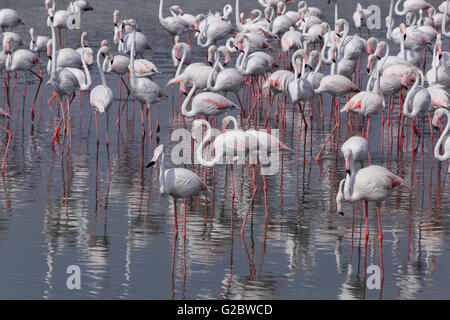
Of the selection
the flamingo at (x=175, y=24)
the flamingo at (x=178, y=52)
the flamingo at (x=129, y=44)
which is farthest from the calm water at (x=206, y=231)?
the flamingo at (x=175, y=24)

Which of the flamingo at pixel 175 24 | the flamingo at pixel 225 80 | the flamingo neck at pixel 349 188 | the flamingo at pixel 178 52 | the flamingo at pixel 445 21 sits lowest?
the flamingo neck at pixel 349 188

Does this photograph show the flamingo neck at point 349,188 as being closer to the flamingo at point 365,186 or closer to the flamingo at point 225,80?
the flamingo at point 365,186

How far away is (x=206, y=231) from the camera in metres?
9.16

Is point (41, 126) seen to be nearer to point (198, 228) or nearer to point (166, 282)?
point (198, 228)

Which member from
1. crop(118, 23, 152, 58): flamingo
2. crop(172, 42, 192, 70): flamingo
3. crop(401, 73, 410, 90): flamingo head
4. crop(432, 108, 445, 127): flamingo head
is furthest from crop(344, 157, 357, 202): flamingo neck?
crop(118, 23, 152, 58): flamingo

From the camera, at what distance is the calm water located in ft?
25.0

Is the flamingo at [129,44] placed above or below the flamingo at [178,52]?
above

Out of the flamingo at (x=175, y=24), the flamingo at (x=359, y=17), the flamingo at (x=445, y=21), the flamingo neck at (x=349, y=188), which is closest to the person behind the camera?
the flamingo neck at (x=349, y=188)

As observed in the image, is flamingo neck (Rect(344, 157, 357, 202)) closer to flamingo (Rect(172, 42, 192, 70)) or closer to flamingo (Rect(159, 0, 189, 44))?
flamingo (Rect(172, 42, 192, 70))

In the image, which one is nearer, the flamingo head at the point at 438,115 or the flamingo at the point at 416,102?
the flamingo head at the point at 438,115

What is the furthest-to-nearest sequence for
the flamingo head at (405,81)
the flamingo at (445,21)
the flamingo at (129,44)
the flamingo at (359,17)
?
the flamingo at (359,17), the flamingo at (445,21), the flamingo at (129,44), the flamingo head at (405,81)

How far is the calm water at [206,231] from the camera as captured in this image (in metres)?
7.63

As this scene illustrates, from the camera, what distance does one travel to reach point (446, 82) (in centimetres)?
1470
